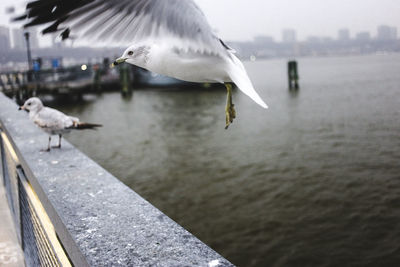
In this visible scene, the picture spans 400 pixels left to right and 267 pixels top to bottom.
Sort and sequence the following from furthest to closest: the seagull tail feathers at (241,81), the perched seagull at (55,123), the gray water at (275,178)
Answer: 1. the gray water at (275,178)
2. the perched seagull at (55,123)
3. the seagull tail feathers at (241,81)

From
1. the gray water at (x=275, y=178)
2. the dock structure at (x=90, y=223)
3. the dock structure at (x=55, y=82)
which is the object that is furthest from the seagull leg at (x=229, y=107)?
the dock structure at (x=55, y=82)

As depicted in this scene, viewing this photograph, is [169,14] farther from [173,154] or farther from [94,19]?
[173,154]

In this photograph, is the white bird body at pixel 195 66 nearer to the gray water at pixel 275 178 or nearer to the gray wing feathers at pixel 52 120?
the gray wing feathers at pixel 52 120

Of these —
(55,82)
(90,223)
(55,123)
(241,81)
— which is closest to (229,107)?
(241,81)

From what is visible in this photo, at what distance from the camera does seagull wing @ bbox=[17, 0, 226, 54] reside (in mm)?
940

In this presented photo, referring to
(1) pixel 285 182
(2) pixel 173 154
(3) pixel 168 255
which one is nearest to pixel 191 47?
(3) pixel 168 255

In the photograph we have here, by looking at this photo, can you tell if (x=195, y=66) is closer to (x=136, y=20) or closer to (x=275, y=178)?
(x=136, y=20)

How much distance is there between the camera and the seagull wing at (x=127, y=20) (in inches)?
37.0

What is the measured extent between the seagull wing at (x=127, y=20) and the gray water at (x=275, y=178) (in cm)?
522

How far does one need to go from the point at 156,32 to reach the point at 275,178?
8.26 m

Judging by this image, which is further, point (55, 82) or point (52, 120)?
point (55, 82)

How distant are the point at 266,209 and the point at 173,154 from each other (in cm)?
509

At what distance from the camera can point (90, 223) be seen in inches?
76.5

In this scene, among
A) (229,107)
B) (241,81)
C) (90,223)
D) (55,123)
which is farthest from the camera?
(55,123)
